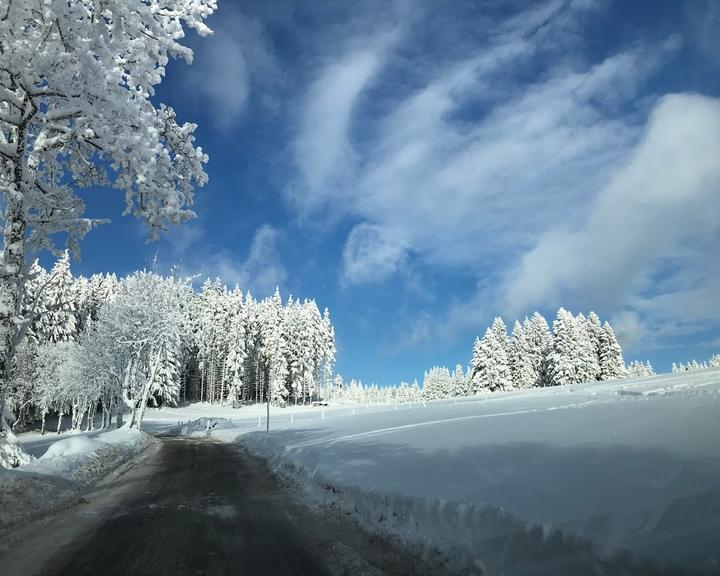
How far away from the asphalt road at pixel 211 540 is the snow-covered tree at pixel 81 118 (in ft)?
12.5

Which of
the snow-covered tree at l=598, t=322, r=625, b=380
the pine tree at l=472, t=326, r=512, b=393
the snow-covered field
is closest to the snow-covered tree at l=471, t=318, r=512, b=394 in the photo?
the pine tree at l=472, t=326, r=512, b=393

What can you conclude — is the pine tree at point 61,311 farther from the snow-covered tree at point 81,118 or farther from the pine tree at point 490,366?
the snow-covered tree at point 81,118

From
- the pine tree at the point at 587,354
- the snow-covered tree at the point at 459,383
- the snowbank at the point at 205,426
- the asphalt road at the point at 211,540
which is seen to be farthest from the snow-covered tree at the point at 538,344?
the asphalt road at the point at 211,540

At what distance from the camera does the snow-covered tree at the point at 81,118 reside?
686cm

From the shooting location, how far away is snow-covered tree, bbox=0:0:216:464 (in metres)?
6.86

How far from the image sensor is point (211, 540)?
6508mm

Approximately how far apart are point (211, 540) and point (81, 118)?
7.18m

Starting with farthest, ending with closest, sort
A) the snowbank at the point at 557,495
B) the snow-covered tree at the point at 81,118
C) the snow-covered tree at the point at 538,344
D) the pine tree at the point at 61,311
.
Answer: the snow-covered tree at the point at 538,344, the pine tree at the point at 61,311, the snow-covered tree at the point at 81,118, the snowbank at the point at 557,495

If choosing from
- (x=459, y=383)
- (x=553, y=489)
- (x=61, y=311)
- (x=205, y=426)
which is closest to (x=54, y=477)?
(x=553, y=489)

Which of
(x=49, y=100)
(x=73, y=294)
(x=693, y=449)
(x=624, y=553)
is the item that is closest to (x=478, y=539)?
(x=624, y=553)

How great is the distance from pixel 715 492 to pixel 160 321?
38.2 m

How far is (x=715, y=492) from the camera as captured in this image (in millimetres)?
4730

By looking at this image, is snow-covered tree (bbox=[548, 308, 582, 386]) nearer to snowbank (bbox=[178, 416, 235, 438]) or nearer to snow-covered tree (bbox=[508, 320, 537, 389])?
snow-covered tree (bbox=[508, 320, 537, 389])

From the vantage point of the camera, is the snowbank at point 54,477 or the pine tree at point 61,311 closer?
the snowbank at point 54,477
